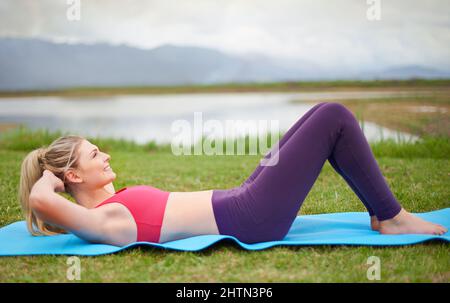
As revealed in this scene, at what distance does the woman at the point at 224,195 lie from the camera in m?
2.66

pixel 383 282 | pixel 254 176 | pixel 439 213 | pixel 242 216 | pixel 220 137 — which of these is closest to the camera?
pixel 383 282

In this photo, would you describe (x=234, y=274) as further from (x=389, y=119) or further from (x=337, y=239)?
(x=389, y=119)

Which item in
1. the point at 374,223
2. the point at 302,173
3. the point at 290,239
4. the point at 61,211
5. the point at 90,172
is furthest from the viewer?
the point at 374,223

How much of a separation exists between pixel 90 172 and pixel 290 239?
1.21 meters

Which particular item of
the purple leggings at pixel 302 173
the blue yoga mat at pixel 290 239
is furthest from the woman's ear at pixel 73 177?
the purple leggings at pixel 302 173

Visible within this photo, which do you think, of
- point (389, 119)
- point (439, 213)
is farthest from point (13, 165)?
point (389, 119)

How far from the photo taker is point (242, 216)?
2707 mm

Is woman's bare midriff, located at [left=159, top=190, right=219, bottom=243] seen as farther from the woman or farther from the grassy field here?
the grassy field

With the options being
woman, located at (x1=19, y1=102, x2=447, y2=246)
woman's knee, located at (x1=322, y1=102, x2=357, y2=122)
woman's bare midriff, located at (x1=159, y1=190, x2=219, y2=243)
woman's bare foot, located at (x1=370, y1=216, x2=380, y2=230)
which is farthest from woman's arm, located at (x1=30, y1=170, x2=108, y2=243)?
woman's bare foot, located at (x1=370, y1=216, x2=380, y2=230)

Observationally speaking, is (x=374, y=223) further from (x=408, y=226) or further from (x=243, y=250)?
(x=243, y=250)

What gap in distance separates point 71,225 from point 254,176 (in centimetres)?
104

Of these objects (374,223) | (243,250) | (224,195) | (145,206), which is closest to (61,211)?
(145,206)

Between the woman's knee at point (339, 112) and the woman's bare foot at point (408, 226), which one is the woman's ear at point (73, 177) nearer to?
the woman's knee at point (339, 112)

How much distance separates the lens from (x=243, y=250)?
9.12ft
